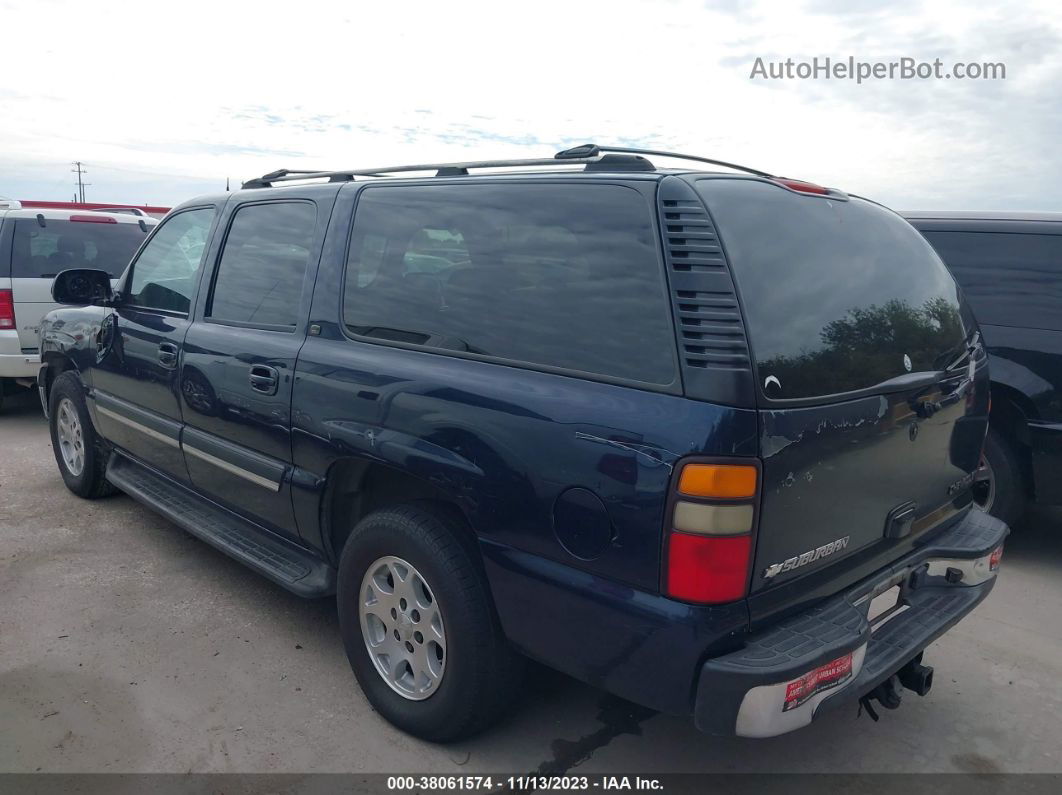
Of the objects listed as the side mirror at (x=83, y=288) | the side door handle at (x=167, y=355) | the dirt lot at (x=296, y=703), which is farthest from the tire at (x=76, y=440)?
the side door handle at (x=167, y=355)

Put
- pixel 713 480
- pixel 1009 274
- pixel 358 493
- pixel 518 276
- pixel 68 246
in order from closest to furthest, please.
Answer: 1. pixel 713 480
2. pixel 518 276
3. pixel 358 493
4. pixel 1009 274
5. pixel 68 246

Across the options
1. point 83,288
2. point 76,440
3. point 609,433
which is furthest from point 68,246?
point 609,433

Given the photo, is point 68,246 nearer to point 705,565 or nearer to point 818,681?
point 705,565

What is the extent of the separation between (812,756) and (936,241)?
3.30 metres

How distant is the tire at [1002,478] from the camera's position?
184 inches

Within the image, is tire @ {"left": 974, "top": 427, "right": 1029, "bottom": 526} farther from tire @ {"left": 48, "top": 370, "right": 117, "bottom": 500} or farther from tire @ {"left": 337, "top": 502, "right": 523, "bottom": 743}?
tire @ {"left": 48, "top": 370, "right": 117, "bottom": 500}

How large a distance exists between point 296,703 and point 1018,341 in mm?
4058

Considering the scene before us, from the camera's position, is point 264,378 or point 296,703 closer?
point 296,703

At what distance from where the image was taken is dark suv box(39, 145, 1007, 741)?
214 cm

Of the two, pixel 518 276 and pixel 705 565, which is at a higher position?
pixel 518 276

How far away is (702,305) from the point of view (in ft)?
7.13

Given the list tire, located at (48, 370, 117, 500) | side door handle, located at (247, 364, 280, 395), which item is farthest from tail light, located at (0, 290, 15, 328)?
side door handle, located at (247, 364, 280, 395)

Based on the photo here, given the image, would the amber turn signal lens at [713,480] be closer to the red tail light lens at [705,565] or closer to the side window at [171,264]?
the red tail light lens at [705,565]

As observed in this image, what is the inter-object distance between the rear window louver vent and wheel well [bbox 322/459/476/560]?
42.9 inches
